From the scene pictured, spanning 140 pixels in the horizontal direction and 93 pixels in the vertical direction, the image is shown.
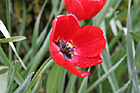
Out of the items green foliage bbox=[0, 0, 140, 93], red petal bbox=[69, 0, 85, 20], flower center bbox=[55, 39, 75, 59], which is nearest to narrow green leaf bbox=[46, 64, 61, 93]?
green foliage bbox=[0, 0, 140, 93]

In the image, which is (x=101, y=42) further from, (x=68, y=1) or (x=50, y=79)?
(x=50, y=79)

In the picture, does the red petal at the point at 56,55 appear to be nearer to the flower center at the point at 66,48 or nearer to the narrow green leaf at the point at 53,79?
the flower center at the point at 66,48

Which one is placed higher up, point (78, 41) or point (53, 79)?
point (78, 41)

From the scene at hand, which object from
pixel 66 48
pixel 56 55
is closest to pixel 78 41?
pixel 66 48

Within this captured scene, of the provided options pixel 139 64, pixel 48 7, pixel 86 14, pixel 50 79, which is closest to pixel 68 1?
pixel 86 14

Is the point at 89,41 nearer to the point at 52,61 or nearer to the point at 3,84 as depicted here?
the point at 52,61

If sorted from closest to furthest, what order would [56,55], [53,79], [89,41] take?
[56,55] < [89,41] < [53,79]

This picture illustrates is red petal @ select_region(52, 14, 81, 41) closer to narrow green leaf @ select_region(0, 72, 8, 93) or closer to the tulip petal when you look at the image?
the tulip petal
